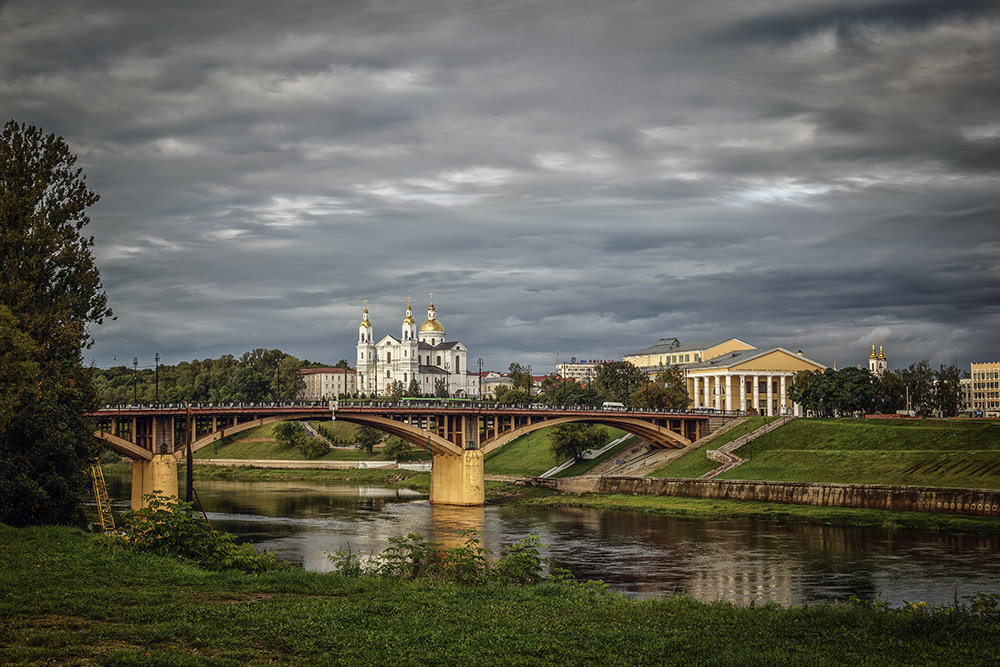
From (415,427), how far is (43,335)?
4925 cm

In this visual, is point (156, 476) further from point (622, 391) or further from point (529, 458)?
point (622, 391)

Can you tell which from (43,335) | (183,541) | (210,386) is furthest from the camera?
(210,386)

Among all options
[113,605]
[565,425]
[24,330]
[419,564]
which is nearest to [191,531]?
[419,564]

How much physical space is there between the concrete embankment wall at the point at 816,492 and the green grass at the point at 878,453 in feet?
8.21

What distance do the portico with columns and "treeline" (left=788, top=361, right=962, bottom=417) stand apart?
972 centimetres

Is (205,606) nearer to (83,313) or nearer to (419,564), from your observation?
(419,564)

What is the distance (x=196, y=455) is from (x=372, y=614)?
431 feet

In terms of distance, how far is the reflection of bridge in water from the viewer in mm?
72375

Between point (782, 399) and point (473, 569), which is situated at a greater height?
point (782, 399)

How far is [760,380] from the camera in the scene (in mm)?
→ 136625

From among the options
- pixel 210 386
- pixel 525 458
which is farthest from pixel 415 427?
pixel 210 386

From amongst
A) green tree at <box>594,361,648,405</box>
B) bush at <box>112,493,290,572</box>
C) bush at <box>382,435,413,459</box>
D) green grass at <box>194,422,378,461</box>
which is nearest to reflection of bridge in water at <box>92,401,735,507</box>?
bush at <box>382,435,413,459</box>

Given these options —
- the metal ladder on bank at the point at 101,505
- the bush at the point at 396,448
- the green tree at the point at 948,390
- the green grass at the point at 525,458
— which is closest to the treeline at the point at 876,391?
the green tree at the point at 948,390

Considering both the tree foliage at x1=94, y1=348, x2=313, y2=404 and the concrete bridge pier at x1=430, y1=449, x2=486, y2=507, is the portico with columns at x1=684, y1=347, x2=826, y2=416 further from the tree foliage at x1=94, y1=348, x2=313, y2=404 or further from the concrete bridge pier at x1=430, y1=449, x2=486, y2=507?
the tree foliage at x1=94, y1=348, x2=313, y2=404
